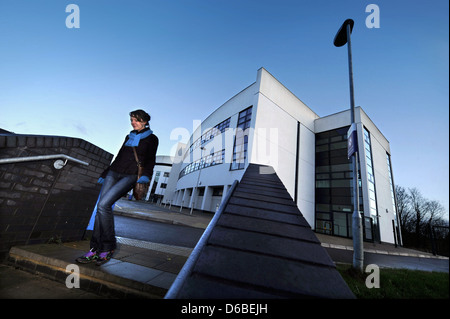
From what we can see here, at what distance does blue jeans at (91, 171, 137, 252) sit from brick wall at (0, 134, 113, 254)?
1.02 m

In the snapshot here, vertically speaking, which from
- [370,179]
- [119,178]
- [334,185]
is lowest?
[119,178]

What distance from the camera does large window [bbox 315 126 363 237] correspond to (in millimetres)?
17453

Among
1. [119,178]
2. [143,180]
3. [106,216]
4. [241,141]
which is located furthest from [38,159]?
[241,141]

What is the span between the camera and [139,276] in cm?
186

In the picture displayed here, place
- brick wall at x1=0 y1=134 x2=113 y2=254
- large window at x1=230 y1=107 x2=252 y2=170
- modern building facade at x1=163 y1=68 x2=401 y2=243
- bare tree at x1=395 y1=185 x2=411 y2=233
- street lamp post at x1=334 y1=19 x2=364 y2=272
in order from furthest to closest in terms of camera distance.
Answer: bare tree at x1=395 y1=185 x2=411 y2=233 < large window at x1=230 y1=107 x2=252 y2=170 < modern building facade at x1=163 y1=68 x2=401 y2=243 < street lamp post at x1=334 y1=19 x2=364 y2=272 < brick wall at x1=0 y1=134 x2=113 y2=254

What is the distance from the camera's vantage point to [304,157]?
20859 millimetres

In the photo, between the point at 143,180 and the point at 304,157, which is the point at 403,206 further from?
the point at 143,180

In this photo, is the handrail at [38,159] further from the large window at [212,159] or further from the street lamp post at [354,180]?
the large window at [212,159]

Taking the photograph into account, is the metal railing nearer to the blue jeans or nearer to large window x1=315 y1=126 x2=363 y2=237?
the blue jeans

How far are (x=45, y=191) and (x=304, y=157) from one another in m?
21.7

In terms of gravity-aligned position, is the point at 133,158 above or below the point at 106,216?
above

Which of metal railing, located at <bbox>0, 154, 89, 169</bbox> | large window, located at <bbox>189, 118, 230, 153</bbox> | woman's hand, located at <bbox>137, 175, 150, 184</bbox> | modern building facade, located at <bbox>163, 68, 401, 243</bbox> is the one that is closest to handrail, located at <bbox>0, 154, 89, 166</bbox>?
metal railing, located at <bbox>0, 154, 89, 169</bbox>

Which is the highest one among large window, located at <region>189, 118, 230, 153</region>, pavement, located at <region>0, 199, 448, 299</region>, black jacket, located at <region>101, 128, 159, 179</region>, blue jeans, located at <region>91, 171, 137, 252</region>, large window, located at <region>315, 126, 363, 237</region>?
large window, located at <region>189, 118, 230, 153</region>
